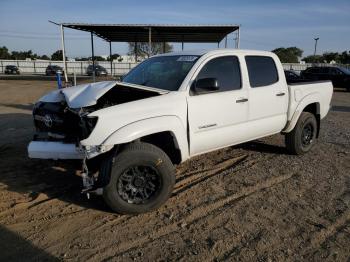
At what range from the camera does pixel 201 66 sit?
5.02 meters

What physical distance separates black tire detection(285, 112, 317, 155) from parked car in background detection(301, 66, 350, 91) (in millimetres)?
18937

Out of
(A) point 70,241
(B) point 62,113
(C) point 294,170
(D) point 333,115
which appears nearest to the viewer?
(A) point 70,241

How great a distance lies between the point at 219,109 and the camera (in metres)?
5.05

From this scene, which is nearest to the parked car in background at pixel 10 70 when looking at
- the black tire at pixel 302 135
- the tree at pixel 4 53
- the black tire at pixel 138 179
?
the tree at pixel 4 53

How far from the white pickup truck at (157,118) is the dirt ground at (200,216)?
408mm

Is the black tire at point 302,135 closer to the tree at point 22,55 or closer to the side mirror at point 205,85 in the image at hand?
the side mirror at point 205,85

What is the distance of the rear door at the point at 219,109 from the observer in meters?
4.79

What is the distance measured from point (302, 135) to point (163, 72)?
310cm

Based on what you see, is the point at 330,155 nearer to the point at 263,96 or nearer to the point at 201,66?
the point at 263,96

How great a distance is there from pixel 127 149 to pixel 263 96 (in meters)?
2.60

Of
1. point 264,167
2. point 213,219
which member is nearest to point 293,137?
point 264,167

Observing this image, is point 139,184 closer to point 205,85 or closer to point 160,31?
point 205,85

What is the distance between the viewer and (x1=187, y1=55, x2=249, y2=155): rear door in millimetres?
4793

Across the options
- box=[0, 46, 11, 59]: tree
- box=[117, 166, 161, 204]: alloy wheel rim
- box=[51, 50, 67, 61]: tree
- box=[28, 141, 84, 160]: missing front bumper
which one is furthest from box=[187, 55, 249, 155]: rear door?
box=[0, 46, 11, 59]: tree
